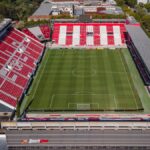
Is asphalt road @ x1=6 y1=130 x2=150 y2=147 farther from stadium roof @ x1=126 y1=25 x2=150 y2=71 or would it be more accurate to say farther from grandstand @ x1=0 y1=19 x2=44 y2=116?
stadium roof @ x1=126 y1=25 x2=150 y2=71

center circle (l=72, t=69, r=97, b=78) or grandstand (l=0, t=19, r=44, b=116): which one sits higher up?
grandstand (l=0, t=19, r=44, b=116)

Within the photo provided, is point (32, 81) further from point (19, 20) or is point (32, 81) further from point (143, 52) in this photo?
→ point (19, 20)

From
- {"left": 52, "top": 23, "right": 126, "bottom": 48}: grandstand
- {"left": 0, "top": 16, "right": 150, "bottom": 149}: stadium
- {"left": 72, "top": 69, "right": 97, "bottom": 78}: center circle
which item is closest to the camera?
{"left": 0, "top": 16, "right": 150, "bottom": 149}: stadium

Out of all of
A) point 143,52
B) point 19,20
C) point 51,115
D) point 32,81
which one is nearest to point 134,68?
point 143,52

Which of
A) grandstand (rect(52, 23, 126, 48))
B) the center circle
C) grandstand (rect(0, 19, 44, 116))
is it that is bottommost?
grandstand (rect(52, 23, 126, 48))

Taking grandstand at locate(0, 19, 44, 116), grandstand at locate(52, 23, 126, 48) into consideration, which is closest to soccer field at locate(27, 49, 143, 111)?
grandstand at locate(0, 19, 44, 116)
